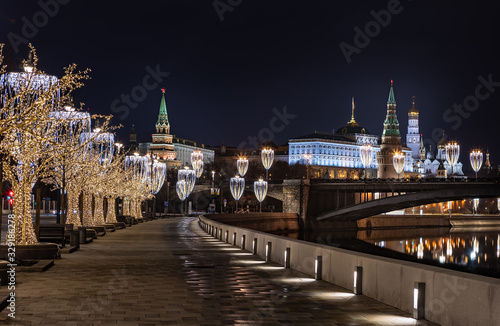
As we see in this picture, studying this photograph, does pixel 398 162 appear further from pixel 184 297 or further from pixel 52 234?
pixel 184 297

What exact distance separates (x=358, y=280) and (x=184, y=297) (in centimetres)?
364

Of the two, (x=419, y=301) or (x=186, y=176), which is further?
(x=186, y=176)

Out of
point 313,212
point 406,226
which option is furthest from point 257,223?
point 406,226

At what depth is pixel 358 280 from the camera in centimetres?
1538

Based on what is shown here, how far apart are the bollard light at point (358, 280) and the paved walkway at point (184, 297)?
244 mm

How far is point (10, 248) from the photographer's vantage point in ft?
62.1

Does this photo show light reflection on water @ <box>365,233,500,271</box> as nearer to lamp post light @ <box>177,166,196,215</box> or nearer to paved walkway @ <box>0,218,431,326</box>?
lamp post light @ <box>177,166,196,215</box>

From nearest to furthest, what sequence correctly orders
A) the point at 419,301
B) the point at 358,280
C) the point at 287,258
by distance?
the point at 419,301
the point at 358,280
the point at 287,258

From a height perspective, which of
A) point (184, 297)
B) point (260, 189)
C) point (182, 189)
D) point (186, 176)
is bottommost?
point (184, 297)

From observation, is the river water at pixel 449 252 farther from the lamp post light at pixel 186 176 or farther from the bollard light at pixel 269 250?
the lamp post light at pixel 186 176

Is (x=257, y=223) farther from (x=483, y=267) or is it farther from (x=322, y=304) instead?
(x=322, y=304)

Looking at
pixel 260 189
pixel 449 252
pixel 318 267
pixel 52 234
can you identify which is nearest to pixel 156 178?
pixel 260 189

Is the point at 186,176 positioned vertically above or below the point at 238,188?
above

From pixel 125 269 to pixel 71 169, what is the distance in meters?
13.7
